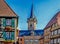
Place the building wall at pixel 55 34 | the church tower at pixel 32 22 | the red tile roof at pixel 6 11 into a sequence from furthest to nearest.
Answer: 1. the church tower at pixel 32 22
2. the building wall at pixel 55 34
3. the red tile roof at pixel 6 11

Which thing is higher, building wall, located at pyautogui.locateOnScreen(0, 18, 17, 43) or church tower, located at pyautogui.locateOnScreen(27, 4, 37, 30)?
church tower, located at pyautogui.locateOnScreen(27, 4, 37, 30)

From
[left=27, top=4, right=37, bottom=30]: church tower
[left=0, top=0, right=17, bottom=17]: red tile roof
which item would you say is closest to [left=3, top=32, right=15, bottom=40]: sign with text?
[left=0, top=0, right=17, bottom=17]: red tile roof

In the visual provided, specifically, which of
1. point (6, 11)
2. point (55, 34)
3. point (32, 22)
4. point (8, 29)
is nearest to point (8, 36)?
point (8, 29)

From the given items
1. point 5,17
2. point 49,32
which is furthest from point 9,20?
point 49,32

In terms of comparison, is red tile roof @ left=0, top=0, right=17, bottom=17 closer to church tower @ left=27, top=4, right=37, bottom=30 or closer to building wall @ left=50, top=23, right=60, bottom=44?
building wall @ left=50, top=23, right=60, bottom=44

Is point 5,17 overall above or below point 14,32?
above

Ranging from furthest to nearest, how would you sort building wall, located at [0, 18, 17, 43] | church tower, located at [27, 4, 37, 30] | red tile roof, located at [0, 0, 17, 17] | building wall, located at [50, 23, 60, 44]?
church tower, located at [27, 4, 37, 30] < building wall, located at [50, 23, 60, 44] < red tile roof, located at [0, 0, 17, 17] < building wall, located at [0, 18, 17, 43]

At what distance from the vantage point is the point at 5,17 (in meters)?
14.2

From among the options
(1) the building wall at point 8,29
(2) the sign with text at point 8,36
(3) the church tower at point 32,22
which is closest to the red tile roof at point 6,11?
(1) the building wall at point 8,29

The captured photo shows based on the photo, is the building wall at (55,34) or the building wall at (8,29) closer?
the building wall at (8,29)

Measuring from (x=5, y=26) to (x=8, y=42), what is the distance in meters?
1.08

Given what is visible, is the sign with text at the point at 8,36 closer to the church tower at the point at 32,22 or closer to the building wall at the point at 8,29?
the building wall at the point at 8,29

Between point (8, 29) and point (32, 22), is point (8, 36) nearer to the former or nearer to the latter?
→ point (8, 29)

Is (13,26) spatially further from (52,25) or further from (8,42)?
(52,25)
